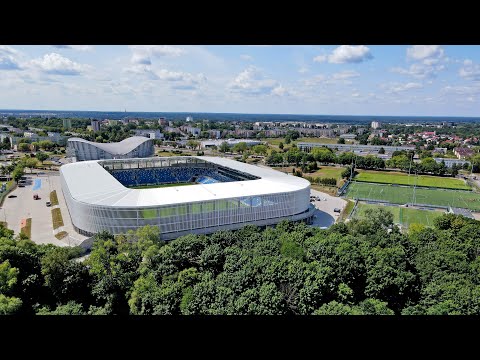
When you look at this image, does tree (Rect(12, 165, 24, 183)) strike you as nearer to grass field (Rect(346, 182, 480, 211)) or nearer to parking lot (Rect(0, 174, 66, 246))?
parking lot (Rect(0, 174, 66, 246))

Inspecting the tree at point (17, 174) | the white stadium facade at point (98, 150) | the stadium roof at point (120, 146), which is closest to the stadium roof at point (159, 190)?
the tree at point (17, 174)

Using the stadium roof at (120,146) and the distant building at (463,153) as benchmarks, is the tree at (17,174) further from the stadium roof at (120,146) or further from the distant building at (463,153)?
the distant building at (463,153)

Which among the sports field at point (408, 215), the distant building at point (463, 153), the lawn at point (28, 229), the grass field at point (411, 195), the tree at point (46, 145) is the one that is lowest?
the sports field at point (408, 215)

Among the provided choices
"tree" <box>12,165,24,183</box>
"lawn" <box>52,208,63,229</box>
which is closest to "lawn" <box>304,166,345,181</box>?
"lawn" <box>52,208,63,229</box>

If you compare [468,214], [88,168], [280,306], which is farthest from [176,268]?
[468,214]

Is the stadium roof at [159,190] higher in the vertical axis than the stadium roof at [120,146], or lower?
lower

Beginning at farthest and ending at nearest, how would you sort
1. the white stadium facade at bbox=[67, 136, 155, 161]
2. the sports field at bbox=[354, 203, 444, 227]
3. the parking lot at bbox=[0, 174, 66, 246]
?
the white stadium facade at bbox=[67, 136, 155, 161]
the sports field at bbox=[354, 203, 444, 227]
the parking lot at bbox=[0, 174, 66, 246]
